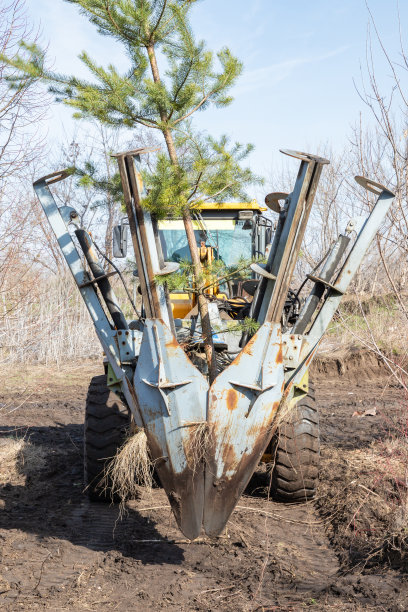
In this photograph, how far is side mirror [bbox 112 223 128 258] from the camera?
19.9ft

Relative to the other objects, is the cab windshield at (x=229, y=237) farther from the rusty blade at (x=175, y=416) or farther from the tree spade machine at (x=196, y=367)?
the rusty blade at (x=175, y=416)

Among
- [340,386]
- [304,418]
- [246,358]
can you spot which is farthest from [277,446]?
[340,386]

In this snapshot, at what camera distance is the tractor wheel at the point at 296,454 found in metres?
5.30

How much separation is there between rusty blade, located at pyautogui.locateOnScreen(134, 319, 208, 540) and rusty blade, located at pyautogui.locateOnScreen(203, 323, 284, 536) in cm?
7

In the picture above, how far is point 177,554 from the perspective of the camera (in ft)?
14.5

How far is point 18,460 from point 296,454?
3081 millimetres

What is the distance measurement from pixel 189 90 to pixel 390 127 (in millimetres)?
1788

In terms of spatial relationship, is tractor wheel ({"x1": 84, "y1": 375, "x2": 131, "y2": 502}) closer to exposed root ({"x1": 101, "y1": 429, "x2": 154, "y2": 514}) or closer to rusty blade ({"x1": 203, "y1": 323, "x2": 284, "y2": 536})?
exposed root ({"x1": 101, "y1": 429, "x2": 154, "y2": 514})

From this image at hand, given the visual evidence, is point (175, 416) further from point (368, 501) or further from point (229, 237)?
point (229, 237)

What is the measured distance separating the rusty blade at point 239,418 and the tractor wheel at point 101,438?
1.74 meters

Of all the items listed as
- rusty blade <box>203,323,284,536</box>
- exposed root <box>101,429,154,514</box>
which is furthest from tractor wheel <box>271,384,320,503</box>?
rusty blade <box>203,323,284,536</box>

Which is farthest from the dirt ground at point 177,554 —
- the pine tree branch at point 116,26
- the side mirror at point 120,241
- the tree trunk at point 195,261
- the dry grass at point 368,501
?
the pine tree branch at point 116,26

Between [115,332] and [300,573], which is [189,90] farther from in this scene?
[300,573]

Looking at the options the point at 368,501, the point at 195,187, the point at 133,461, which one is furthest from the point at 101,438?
the point at 195,187
